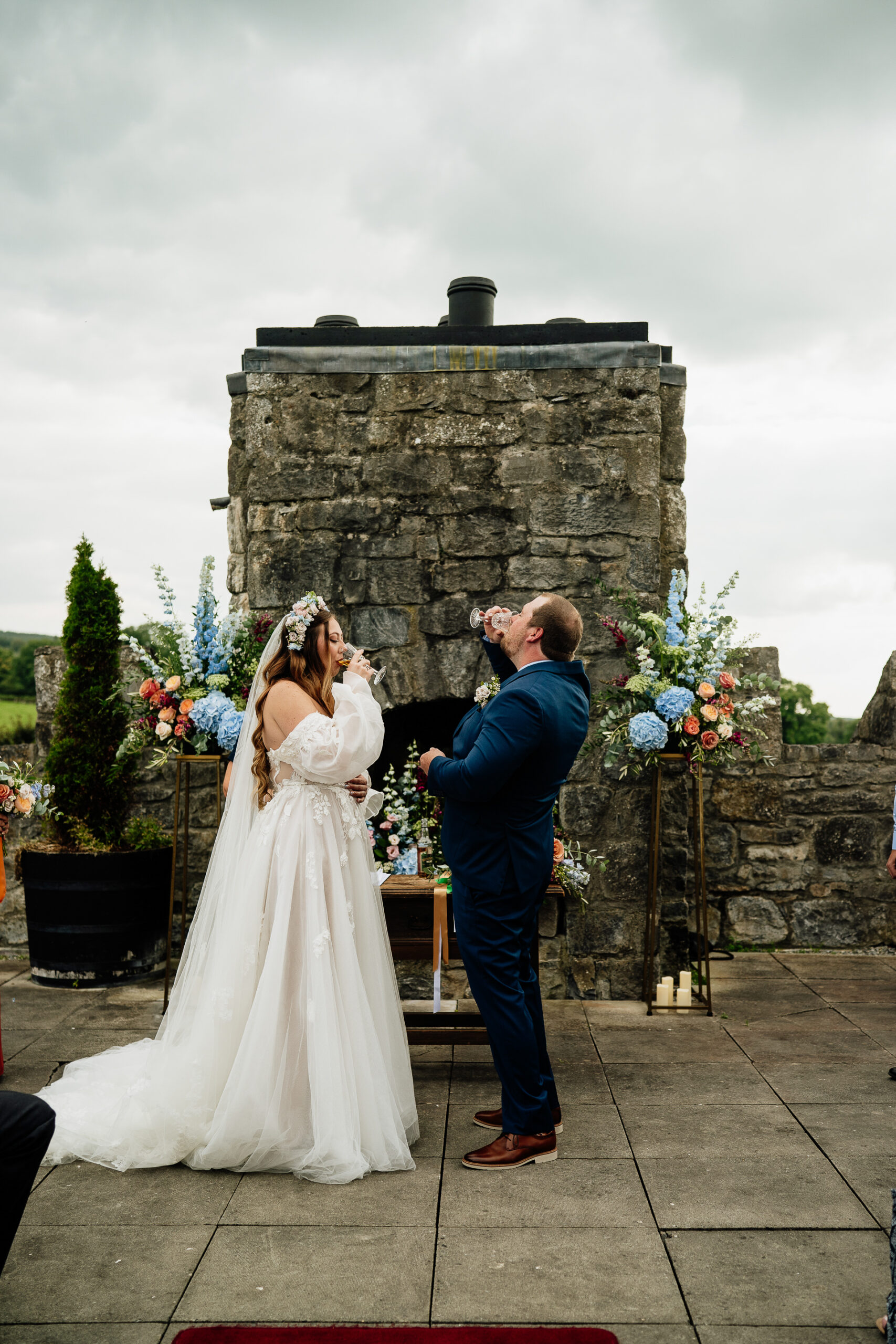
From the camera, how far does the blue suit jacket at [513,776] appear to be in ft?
10.7

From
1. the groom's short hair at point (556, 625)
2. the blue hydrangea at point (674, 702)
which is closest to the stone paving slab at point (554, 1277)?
the groom's short hair at point (556, 625)

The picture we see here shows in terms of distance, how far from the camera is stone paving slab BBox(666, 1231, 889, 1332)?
2.42 metres

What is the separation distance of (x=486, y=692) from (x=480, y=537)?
144 cm

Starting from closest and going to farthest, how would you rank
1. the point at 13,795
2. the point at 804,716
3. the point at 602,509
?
the point at 13,795 → the point at 602,509 → the point at 804,716

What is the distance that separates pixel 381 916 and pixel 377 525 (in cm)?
256

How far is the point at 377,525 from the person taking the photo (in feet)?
18.5

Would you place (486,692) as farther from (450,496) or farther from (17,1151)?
(17,1151)

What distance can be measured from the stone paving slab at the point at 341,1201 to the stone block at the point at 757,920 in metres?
3.84

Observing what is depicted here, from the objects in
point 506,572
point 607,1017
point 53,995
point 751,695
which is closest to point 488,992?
point 607,1017

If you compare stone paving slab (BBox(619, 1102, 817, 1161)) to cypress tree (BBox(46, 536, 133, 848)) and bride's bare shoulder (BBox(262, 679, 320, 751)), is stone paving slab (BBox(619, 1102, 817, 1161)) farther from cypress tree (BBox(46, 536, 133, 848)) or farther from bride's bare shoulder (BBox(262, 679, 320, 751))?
cypress tree (BBox(46, 536, 133, 848))

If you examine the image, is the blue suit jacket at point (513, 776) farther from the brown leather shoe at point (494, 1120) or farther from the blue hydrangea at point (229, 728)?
the blue hydrangea at point (229, 728)

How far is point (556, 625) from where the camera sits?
352 centimetres

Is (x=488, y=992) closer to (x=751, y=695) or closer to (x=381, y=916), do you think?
(x=381, y=916)

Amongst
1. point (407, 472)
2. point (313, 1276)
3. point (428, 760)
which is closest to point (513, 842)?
point (428, 760)
